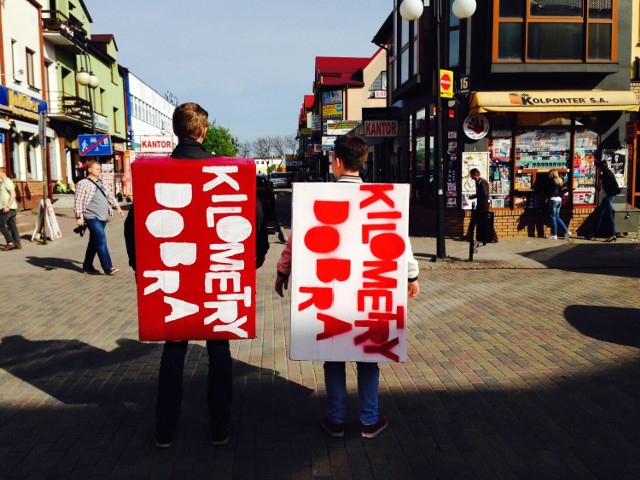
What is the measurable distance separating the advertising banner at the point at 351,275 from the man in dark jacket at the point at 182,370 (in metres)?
0.35

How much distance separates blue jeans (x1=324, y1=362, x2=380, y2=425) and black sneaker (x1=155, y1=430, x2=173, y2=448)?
0.96m

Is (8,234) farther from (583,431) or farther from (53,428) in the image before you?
(583,431)

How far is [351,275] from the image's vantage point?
3.64 meters

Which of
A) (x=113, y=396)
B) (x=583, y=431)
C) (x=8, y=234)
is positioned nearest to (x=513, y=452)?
(x=583, y=431)

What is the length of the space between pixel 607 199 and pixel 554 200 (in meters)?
1.16

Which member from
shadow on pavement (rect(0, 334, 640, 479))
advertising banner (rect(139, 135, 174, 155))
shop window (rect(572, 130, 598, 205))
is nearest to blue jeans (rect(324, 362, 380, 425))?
shadow on pavement (rect(0, 334, 640, 479))

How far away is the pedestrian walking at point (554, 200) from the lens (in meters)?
13.6

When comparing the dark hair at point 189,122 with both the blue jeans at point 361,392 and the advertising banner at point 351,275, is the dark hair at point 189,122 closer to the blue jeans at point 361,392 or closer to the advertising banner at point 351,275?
the advertising banner at point 351,275

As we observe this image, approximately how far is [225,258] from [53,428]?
1.58 metres

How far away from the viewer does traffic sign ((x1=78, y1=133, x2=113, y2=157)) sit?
19.7 meters

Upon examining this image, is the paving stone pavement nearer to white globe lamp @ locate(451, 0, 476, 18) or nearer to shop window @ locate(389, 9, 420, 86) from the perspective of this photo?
white globe lamp @ locate(451, 0, 476, 18)

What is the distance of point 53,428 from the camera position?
12.6ft

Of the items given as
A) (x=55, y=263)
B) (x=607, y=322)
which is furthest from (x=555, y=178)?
(x=55, y=263)

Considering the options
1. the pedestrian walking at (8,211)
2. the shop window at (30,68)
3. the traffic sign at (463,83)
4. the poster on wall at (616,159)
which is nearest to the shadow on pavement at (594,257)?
the poster on wall at (616,159)
